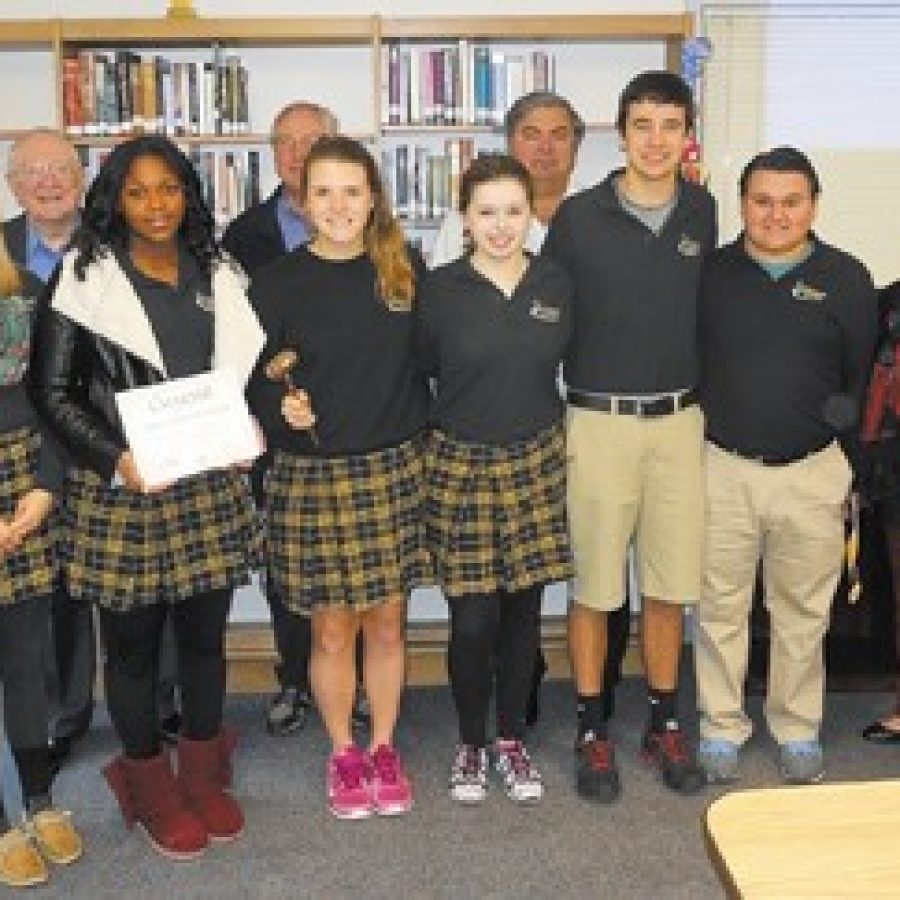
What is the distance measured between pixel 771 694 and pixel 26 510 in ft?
6.57

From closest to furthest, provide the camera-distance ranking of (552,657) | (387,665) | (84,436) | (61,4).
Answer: (84,436) → (387,665) → (552,657) → (61,4)

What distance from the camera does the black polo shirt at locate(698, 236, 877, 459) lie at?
300cm

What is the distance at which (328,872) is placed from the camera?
9.42 feet

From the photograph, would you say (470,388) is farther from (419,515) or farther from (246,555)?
(246,555)

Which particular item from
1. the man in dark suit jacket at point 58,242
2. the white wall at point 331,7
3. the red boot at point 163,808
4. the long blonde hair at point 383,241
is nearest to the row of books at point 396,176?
the white wall at point 331,7

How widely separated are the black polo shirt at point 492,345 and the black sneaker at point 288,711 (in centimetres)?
118

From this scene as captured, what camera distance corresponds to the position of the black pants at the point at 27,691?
9.22ft

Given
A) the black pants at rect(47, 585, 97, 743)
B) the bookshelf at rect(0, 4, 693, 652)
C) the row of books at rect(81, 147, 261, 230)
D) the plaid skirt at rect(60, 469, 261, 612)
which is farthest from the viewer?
the row of books at rect(81, 147, 261, 230)

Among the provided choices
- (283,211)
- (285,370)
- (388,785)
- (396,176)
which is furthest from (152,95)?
(388,785)

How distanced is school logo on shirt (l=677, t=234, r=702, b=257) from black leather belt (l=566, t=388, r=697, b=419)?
0.34m

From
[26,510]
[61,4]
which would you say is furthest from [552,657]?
[61,4]

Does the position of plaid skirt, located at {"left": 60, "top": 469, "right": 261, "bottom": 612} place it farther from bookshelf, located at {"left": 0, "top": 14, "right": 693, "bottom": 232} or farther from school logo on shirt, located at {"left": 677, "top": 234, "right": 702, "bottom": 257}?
bookshelf, located at {"left": 0, "top": 14, "right": 693, "bottom": 232}

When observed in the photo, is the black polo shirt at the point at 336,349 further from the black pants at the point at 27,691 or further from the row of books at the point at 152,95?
the row of books at the point at 152,95

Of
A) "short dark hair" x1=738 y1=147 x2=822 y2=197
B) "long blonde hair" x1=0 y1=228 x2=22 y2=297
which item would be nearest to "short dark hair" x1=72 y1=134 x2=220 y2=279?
"long blonde hair" x1=0 y1=228 x2=22 y2=297
